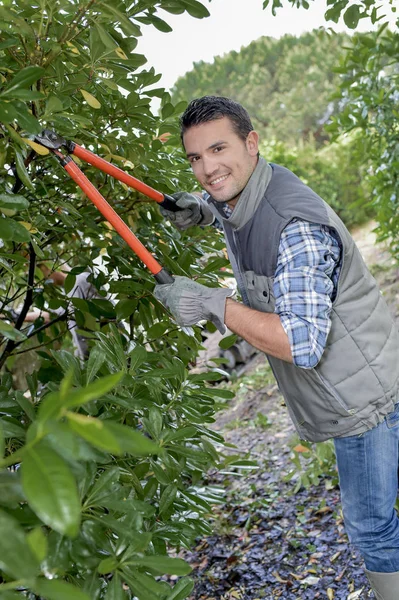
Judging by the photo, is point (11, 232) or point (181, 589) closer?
point (11, 232)

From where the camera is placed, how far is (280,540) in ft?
10.4

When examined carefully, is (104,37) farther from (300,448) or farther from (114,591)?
(300,448)

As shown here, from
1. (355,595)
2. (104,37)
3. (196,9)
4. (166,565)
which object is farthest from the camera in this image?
(355,595)

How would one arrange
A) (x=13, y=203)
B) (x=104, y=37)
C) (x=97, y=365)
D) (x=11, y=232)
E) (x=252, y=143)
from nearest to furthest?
1. (x=11, y=232)
2. (x=13, y=203)
3. (x=97, y=365)
4. (x=104, y=37)
5. (x=252, y=143)

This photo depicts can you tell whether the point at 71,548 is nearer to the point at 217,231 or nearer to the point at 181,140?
the point at 181,140

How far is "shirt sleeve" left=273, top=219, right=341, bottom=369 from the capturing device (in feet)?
5.18

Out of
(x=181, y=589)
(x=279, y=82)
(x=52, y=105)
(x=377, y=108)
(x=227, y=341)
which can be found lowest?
(x=181, y=589)

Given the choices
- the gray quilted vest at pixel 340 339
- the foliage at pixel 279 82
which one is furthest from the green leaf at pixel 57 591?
the foliage at pixel 279 82

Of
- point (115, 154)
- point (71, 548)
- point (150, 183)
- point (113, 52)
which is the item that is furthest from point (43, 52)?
point (71, 548)

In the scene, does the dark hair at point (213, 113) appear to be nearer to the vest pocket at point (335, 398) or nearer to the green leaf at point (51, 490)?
the vest pocket at point (335, 398)

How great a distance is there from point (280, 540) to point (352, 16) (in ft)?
8.31

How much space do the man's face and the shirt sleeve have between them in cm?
33

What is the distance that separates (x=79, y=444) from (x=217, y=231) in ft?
6.04

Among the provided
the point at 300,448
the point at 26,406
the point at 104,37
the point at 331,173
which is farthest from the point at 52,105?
the point at 331,173
